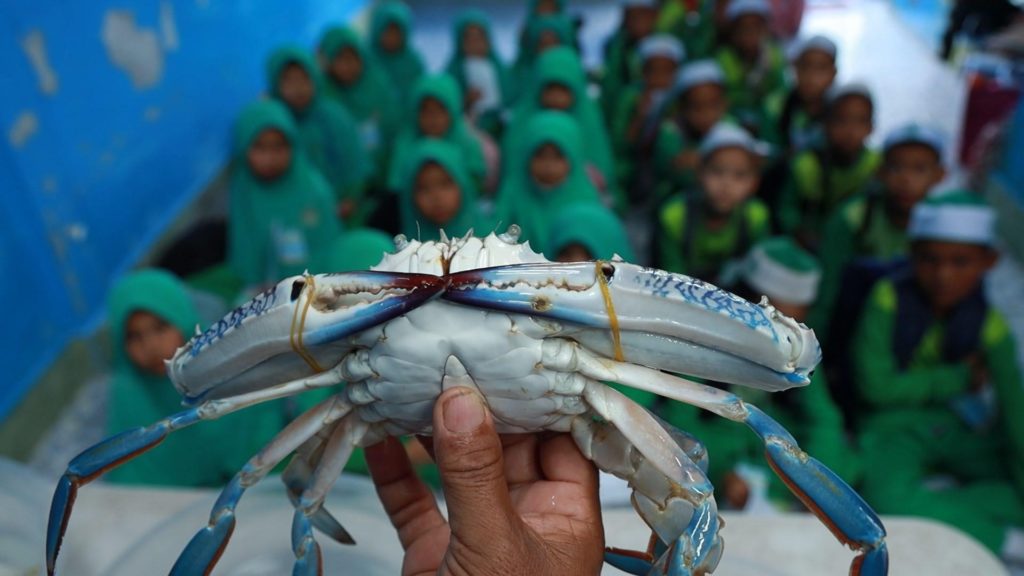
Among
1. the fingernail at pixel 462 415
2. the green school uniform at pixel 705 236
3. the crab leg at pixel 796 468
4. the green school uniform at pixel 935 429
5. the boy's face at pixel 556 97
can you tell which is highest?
the fingernail at pixel 462 415

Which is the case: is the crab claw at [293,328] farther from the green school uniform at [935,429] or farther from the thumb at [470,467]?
the green school uniform at [935,429]

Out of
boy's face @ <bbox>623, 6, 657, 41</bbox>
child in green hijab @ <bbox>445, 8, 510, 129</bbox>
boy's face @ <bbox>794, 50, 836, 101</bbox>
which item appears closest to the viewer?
boy's face @ <bbox>794, 50, 836, 101</bbox>

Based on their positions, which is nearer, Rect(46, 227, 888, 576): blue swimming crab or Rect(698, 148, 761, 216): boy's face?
Rect(46, 227, 888, 576): blue swimming crab

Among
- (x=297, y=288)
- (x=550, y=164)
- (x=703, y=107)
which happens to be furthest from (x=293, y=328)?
(x=703, y=107)

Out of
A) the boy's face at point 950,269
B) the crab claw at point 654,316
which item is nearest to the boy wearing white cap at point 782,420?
the boy's face at point 950,269

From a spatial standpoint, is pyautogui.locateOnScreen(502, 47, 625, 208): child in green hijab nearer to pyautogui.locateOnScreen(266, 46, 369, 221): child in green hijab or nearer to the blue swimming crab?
pyautogui.locateOnScreen(266, 46, 369, 221): child in green hijab

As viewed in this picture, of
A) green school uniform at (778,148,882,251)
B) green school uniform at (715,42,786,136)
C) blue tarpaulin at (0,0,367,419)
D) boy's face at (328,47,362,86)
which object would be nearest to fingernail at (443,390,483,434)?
blue tarpaulin at (0,0,367,419)
